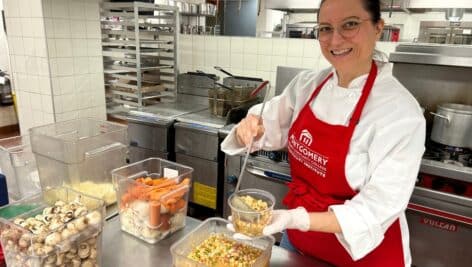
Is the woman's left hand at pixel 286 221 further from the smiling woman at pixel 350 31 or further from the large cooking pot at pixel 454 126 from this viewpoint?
the large cooking pot at pixel 454 126

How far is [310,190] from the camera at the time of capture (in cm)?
121

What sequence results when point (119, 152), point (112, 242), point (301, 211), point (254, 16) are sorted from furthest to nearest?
1. point (254, 16)
2. point (119, 152)
3. point (112, 242)
4. point (301, 211)

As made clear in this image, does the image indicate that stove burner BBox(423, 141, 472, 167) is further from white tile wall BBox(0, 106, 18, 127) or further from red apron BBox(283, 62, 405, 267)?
white tile wall BBox(0, 106, 18, 127)

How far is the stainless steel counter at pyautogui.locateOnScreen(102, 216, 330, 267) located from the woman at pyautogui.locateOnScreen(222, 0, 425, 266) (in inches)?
5.6

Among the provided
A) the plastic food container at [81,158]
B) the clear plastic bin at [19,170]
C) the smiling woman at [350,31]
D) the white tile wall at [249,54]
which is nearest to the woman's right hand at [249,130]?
the smiling woman at [350,31]

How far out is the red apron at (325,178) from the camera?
1.09 meters

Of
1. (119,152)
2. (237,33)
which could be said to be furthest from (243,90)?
(237,33)

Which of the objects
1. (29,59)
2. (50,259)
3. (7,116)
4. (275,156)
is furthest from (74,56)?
(7,116)

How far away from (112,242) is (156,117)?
169 cm

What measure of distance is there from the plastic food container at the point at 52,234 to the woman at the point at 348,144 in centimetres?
47

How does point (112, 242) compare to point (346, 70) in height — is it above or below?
below

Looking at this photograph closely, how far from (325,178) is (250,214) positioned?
1.17 ft

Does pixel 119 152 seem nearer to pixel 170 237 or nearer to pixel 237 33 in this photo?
pixel 170 237

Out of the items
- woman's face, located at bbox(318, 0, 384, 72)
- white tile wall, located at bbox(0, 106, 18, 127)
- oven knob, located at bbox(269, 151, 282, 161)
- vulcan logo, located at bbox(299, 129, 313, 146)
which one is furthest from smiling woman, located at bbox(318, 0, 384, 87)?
white tile wall, located at bbox(0, 106, 18, 127)
